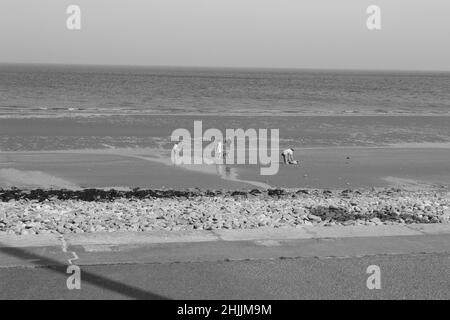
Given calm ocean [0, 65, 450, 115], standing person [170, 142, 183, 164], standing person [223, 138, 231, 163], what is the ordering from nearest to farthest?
standing person [170, 142, 183, 164] → standing person [223, 138, 231, 163] → calm ocean [0, 65, 450, 115]

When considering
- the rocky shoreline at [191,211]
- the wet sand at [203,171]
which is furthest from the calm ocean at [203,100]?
the rocky shoreline at [191,211]

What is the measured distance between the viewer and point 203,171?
16.5 m

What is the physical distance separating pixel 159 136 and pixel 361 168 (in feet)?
30.6

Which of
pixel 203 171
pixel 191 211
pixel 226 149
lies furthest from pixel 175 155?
pixel 191 211

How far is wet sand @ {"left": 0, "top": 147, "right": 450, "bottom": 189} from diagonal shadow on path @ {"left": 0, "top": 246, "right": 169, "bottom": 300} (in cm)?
825

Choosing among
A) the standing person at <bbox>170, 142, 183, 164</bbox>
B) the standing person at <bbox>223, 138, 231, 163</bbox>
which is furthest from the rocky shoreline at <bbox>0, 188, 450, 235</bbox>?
the standing person at <bbox>223, 138, 231, 163</bbox>

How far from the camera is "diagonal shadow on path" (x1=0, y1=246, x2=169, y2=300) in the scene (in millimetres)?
5246

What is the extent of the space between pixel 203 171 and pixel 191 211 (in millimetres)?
6921

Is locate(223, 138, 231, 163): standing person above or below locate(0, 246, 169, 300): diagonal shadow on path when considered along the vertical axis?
below

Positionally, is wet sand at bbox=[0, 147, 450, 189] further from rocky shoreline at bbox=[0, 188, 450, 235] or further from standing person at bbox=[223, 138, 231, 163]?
rocky shoreline at bbox=[0, 188, 450, 235]

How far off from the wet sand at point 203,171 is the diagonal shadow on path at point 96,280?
8.25 m

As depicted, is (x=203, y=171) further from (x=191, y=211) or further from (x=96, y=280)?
(x=96, y=280)
